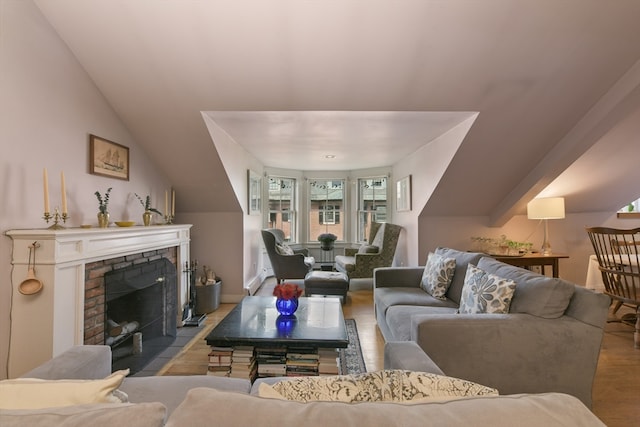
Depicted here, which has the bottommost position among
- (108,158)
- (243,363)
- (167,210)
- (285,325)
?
(243,363)

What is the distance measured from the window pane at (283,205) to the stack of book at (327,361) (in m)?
4.18

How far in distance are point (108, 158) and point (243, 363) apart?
2055 millimetres

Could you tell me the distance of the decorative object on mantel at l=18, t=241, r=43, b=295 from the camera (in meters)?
1.81

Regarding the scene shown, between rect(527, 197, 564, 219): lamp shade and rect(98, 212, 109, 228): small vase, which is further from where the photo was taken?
rect(527, 197, 564, 219): lamp shade

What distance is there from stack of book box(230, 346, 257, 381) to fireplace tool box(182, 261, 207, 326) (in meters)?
1.67

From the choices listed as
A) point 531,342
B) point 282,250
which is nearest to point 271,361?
point 531,342

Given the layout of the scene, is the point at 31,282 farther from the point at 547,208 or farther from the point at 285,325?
the point at 547,208

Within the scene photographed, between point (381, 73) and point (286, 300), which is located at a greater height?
point (381, 73)

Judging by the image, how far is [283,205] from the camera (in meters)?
6.36

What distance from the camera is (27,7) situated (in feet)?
6.35

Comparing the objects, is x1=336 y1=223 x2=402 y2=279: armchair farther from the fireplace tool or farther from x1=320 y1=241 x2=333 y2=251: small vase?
the fireplace tool

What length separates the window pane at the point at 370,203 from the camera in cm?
621

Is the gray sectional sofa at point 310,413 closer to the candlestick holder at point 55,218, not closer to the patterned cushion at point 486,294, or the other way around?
the patterned cushion at point 486,294

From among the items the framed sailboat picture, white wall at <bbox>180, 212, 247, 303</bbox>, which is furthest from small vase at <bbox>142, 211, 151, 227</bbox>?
white wall at <bbox>180, 212, 247, 303</bbox>
